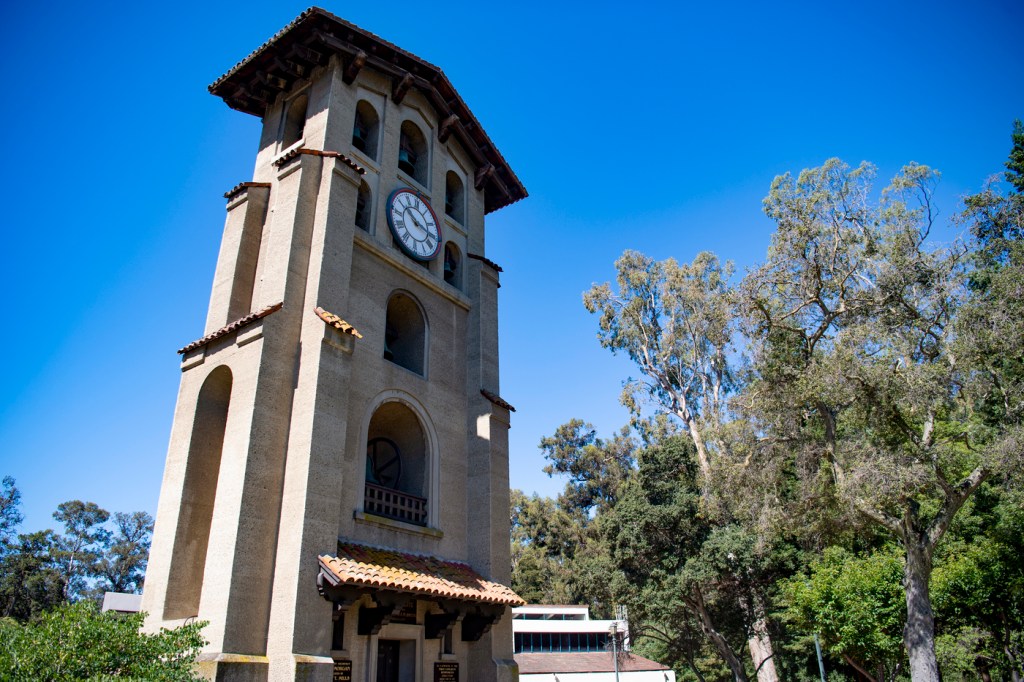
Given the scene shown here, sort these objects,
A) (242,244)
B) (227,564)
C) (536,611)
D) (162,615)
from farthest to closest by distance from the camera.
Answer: (536,611)
(242,244)
(162,615)
(227,564)

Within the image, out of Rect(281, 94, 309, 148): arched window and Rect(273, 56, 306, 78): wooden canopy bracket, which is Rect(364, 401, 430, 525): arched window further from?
Rect(273, 56, 306, 78): wooden canopy bracket

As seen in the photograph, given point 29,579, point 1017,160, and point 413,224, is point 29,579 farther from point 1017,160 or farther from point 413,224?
point 1017,160

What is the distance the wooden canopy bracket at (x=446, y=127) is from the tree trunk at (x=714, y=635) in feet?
66.5

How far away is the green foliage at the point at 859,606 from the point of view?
899 inches

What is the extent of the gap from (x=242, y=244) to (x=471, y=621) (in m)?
9.51

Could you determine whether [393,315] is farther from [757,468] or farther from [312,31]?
[757,468]

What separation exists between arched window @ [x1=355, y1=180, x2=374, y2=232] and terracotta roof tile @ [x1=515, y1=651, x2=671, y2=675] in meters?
23.8

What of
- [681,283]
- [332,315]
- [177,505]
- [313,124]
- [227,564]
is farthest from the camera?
[681,283]

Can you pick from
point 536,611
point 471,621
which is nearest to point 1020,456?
point 471,621

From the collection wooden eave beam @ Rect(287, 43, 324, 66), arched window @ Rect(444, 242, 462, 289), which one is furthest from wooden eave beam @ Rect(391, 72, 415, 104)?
arched window @ Rect(444, 242, 462, 289)

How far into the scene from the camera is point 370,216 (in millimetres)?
15422

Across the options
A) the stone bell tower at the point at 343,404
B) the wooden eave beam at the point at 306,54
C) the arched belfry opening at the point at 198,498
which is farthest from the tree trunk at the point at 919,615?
the wooden eave beam at the point at 306,54

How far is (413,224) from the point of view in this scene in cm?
1658

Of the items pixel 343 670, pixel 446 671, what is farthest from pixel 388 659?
pixel 343 670
